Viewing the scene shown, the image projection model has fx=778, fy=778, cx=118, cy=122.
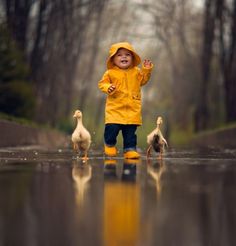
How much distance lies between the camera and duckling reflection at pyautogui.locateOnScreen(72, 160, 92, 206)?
23.0 feet

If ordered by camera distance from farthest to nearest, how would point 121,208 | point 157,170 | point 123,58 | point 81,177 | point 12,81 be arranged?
1. point 12,81
2. point 123,58
3. point 157,170
4. point 81,177
5. point 121,208

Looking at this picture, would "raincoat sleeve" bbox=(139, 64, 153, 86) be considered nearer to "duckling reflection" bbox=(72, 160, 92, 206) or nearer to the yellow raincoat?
the yellow raincoat

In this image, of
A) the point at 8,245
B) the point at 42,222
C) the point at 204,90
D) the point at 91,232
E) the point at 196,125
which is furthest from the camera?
the point at 196,125

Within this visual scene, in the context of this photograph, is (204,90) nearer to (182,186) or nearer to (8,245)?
(182,186)

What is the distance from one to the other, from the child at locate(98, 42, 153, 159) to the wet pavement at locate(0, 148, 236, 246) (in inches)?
124

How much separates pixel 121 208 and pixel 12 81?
715 inches

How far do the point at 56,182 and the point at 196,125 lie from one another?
119ft

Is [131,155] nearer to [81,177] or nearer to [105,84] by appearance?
[105,84]

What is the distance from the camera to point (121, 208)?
20.1 ft

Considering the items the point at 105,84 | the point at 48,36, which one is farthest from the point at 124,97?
the point at 48,36

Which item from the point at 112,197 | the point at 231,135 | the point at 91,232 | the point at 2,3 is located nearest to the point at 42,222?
the point at 91,232

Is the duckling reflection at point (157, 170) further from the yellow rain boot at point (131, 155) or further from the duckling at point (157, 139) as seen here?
the yellow rain boot at point (131, 155)

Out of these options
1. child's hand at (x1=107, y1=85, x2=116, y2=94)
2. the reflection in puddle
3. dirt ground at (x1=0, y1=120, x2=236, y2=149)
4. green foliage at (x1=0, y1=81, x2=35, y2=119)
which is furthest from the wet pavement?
green foliage at (x1=0, y1=81, x2=35, y2=119)

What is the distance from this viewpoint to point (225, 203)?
648 centimetres
